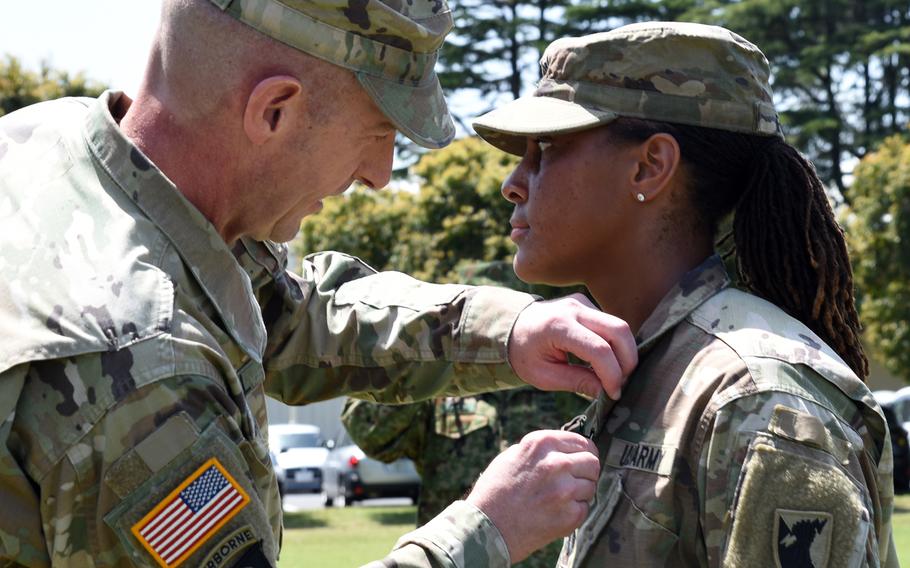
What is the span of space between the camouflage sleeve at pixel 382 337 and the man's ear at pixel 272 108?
89cm

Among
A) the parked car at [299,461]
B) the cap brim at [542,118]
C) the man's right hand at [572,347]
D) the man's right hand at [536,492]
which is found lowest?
the parked car at [299,461]

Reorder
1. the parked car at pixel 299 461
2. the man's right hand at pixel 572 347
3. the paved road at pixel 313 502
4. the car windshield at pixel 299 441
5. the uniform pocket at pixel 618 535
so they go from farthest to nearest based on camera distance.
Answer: the car windshield at pixel 299 441 → the parked car at pixel 299 461 → the paved road at pixel 313 502 → the man's right hand at pixel 572 347 → the uniform pocket at pixel 618 535

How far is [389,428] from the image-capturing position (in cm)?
782

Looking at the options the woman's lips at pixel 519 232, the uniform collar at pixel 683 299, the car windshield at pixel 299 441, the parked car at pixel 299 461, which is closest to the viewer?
the uniform collar at pixel 683 299

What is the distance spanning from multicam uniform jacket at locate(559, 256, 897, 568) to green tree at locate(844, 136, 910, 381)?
2108cm

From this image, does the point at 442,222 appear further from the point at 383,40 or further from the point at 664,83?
the point at 383,40

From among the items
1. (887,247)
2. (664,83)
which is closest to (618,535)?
(664,83)

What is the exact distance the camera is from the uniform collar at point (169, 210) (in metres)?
2.52

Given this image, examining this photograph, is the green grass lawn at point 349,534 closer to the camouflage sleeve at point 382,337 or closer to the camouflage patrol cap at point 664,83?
the camouflage sleeve at point 382,337

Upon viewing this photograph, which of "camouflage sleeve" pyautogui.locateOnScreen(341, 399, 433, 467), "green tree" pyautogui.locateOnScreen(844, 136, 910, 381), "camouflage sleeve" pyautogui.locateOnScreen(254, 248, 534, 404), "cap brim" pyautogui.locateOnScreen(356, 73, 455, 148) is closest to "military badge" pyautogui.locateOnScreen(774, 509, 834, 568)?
"camouflage sleeve" pyautogui.locateOnScreen(254, 248, 534, 404)

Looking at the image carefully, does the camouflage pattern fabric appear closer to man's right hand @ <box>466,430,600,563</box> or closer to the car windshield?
man's right hand @ <box>466,430,600,563</box>

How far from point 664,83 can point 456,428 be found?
16.3 feet

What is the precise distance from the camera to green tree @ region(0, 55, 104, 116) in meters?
20.3

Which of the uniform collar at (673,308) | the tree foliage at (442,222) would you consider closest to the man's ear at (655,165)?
the uniform collar at (673,308)
